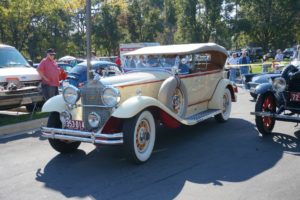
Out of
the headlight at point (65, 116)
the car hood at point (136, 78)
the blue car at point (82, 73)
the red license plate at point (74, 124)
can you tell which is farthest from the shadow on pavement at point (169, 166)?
the blue car at point (82, 73)

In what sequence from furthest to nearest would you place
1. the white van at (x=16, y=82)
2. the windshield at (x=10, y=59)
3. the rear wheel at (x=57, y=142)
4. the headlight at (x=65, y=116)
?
the windshield at (x=10, y=59), the white van at (x=16, y=82), the rear wheel at (x=57, y=142), the headlight at (x=65, y=116)

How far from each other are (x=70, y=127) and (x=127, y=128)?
117 cm

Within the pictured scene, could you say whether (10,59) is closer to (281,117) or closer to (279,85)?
(279,85)

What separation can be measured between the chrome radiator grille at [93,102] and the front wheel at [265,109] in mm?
3068

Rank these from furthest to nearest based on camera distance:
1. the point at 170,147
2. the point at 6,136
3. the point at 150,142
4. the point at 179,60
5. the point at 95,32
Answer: the point at 95,32
the point at 6,136
the point at 179,60
the point at 170,147
the point at 150,142

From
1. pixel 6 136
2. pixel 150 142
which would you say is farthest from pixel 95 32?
pixel 150 142

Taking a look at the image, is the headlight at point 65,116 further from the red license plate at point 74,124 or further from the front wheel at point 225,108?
the front wheel at point 225,108

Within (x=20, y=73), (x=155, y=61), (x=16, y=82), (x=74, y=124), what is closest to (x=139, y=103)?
(x=74, y=124)

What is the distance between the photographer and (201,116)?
7.71 m

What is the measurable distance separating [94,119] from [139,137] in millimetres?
756

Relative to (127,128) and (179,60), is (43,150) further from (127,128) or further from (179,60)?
(179,60)

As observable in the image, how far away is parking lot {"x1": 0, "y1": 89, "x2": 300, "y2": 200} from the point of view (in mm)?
4715

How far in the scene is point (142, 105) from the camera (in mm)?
5715

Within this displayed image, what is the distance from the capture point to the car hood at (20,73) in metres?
9.75
